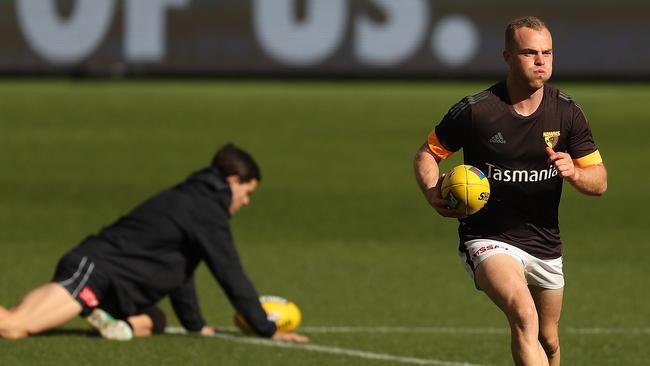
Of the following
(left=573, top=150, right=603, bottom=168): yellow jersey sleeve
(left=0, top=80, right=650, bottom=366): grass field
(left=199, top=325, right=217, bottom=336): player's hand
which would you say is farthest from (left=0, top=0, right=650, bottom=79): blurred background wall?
(left=573, top=150, right=603, bottom=168): yellow jersey sleeve

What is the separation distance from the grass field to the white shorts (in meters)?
2.16

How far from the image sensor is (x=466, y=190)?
28.7 ft

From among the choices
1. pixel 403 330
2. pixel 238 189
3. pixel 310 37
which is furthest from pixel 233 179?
pixel 310 37

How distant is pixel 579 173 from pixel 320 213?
37.9 ft

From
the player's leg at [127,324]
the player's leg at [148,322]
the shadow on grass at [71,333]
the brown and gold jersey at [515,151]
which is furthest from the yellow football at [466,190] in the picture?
the shadow on grass at [71,333]

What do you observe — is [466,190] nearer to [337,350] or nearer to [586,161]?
[586,161]

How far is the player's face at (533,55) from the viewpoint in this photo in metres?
8.88

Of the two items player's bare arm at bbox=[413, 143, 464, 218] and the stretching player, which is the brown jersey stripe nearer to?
player's bare arm at bbox=[413, 143, 464, 218]

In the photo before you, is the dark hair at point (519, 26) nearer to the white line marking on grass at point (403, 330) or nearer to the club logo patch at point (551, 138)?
the club logo patch at point (551, 138)

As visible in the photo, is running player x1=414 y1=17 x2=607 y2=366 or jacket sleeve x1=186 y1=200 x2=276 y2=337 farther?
jacket sleeve x1=186 y1=200 x2=276 y2=337

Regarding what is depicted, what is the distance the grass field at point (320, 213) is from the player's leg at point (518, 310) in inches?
103

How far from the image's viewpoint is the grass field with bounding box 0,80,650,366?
1198 cm

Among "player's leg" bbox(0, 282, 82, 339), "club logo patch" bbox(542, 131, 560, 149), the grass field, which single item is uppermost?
"club logo patch" bbox(542, 131, 560, 149)

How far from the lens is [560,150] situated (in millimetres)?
9164
